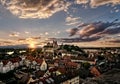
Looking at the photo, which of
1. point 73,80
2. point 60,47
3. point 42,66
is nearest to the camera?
point 73,80

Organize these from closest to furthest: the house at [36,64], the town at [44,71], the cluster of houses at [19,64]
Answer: the town at [44,71] → the cluster of houses at [19,64] → the house at [36,64]

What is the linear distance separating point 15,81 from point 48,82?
4886 mm

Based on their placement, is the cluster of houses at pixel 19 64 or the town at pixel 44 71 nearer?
the town at pixel 44 71

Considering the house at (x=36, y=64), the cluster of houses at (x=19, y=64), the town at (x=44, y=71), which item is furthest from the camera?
the house at (x=36, y=64)

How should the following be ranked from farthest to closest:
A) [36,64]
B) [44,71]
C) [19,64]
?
[19,64]
[36,64]
[44,71]

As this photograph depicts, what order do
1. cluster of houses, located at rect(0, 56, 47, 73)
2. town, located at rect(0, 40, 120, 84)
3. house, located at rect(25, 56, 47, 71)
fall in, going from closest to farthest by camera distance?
town, located at rect(0, 40, 120, 84)
cluster of houses, located at rect(0, 56, 47, 73)
house, located at rect(25, 56, 47, 71)

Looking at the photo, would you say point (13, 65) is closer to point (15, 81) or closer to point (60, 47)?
point (15, 81)

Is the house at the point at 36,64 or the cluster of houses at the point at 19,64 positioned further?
the house at the point at 36,64

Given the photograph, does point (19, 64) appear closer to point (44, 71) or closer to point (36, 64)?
point (36, 64)

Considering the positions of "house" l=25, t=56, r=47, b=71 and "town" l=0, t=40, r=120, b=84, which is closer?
"town" l=0, t=40, r=120, b=84

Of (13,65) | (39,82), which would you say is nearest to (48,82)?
(39,82)

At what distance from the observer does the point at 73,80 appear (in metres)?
27.3

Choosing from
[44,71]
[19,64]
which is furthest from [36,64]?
[44,71]

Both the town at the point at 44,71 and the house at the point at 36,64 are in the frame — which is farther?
the house at the point at 36,64
